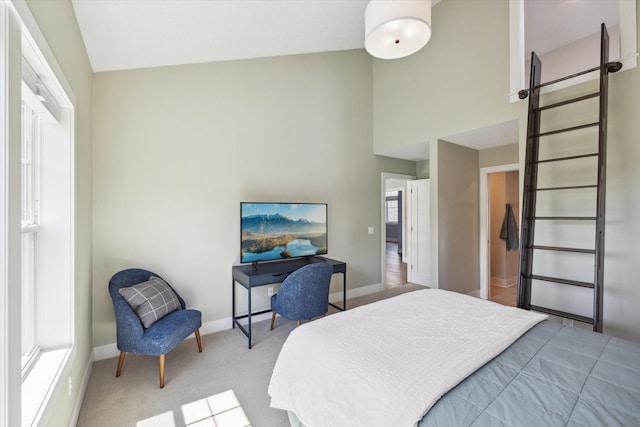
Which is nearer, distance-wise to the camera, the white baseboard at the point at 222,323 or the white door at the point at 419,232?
the white baseboard at the point at 222,323

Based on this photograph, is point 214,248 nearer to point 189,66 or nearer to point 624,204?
point 189,66

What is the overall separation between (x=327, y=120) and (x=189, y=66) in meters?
1.80

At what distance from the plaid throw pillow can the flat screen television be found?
2.51ft

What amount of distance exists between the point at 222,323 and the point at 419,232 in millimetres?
3374

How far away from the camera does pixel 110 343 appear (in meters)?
2.66

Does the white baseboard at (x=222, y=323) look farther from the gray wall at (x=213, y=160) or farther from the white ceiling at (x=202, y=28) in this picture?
the white ceiling at (x=202, y=28)

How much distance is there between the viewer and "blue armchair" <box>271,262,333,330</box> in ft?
8.99

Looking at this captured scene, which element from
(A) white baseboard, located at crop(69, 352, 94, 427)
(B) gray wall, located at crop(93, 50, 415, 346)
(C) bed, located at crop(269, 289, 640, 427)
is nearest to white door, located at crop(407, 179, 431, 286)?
(B) gray wall, located at crop(93, 50, 415, 346)

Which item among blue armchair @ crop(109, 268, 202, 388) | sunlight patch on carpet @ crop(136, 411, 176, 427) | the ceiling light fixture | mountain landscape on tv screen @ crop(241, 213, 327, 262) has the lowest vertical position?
sunlight patch on carpet @ crop(136, 411, 176, 427)

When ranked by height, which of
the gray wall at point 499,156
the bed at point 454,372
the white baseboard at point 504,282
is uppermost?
the gray wall at point 499,156

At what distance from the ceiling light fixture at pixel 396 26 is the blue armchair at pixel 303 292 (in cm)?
189

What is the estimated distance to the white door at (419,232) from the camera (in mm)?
4770

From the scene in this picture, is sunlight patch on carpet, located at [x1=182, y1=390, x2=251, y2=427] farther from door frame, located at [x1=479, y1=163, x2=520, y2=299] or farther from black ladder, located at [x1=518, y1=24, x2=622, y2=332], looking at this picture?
door frame, located at [x1=479, y1=163, x2=520, y2=299]

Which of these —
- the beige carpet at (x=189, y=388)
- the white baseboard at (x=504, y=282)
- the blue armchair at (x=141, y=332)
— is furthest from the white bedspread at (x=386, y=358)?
the white baseboard at (x=504, y=282)
